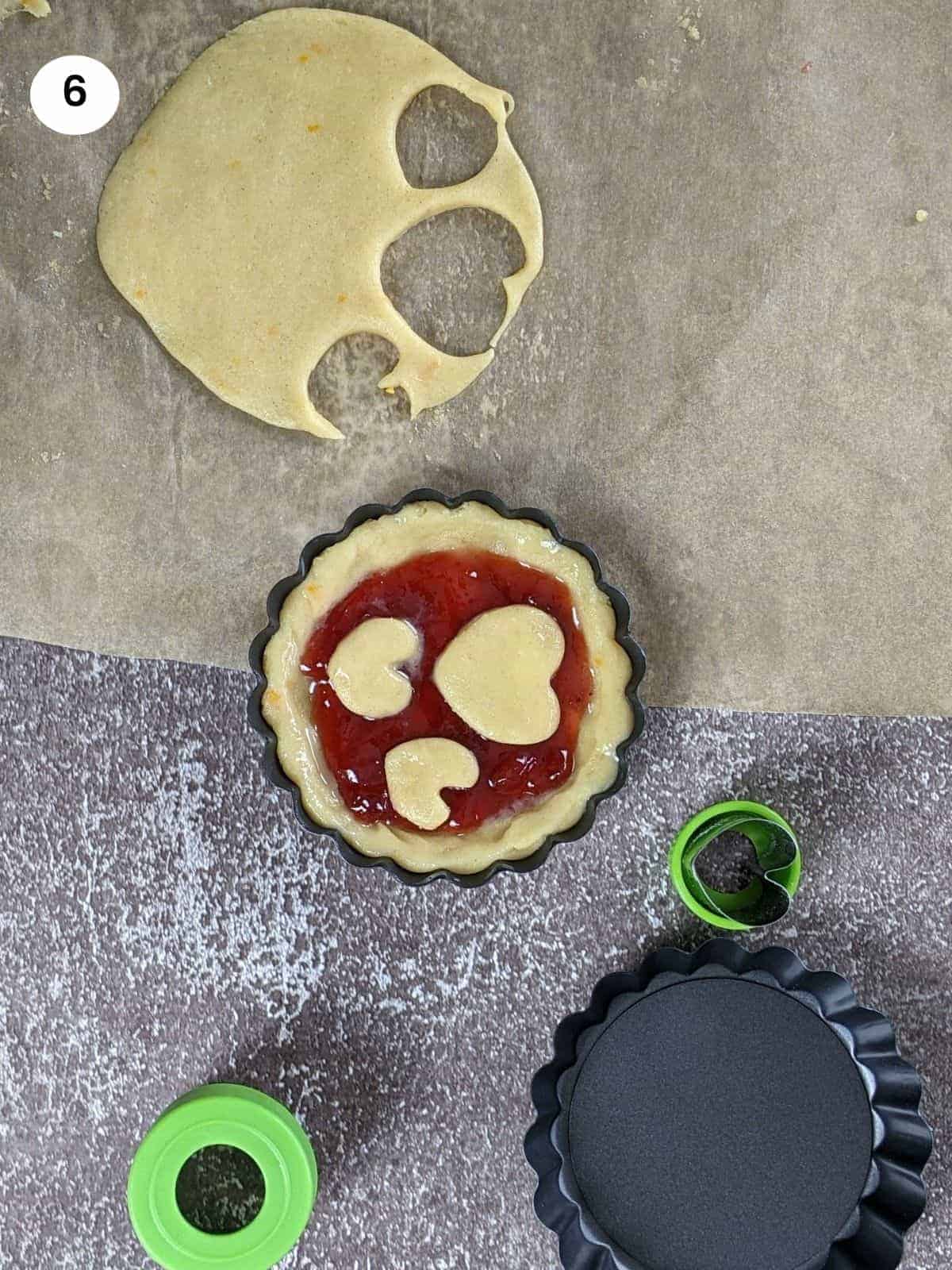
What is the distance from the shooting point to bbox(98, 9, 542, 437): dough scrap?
117cm

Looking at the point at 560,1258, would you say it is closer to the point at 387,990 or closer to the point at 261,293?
the point at 387,990

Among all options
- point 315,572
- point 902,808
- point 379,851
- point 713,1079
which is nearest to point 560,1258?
point 713,1079

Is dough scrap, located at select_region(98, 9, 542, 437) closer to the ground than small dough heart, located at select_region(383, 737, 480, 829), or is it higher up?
higher up

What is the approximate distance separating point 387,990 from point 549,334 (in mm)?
784

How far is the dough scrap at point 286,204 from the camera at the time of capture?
117 centimetres

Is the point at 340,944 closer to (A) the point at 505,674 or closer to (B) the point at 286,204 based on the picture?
(A) the point at 505,674

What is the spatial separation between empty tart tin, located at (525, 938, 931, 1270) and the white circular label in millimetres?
1150

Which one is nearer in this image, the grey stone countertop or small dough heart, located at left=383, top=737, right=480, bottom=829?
small dough heart, located at left=383, top=737, right=480, bottom=829

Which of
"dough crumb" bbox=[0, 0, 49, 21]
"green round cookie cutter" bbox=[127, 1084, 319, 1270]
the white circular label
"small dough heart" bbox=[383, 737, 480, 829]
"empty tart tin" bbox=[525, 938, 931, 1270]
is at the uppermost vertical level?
"dough crumb" bbox=[0, 0, 49, 21]

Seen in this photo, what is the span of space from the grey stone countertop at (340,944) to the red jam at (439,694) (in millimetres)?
147

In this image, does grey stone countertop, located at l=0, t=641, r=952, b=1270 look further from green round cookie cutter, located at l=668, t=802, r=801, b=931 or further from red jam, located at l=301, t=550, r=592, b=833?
red jam, located at l=301, t=550, r=592, b=833

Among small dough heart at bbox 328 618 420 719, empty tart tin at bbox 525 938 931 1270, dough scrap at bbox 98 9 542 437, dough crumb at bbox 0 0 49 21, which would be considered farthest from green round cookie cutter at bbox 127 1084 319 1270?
dough crumb at bbox 0 0 49 21

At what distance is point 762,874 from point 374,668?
0.52m

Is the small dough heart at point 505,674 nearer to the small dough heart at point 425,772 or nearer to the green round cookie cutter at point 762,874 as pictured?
the small dough heart at point 425,772
